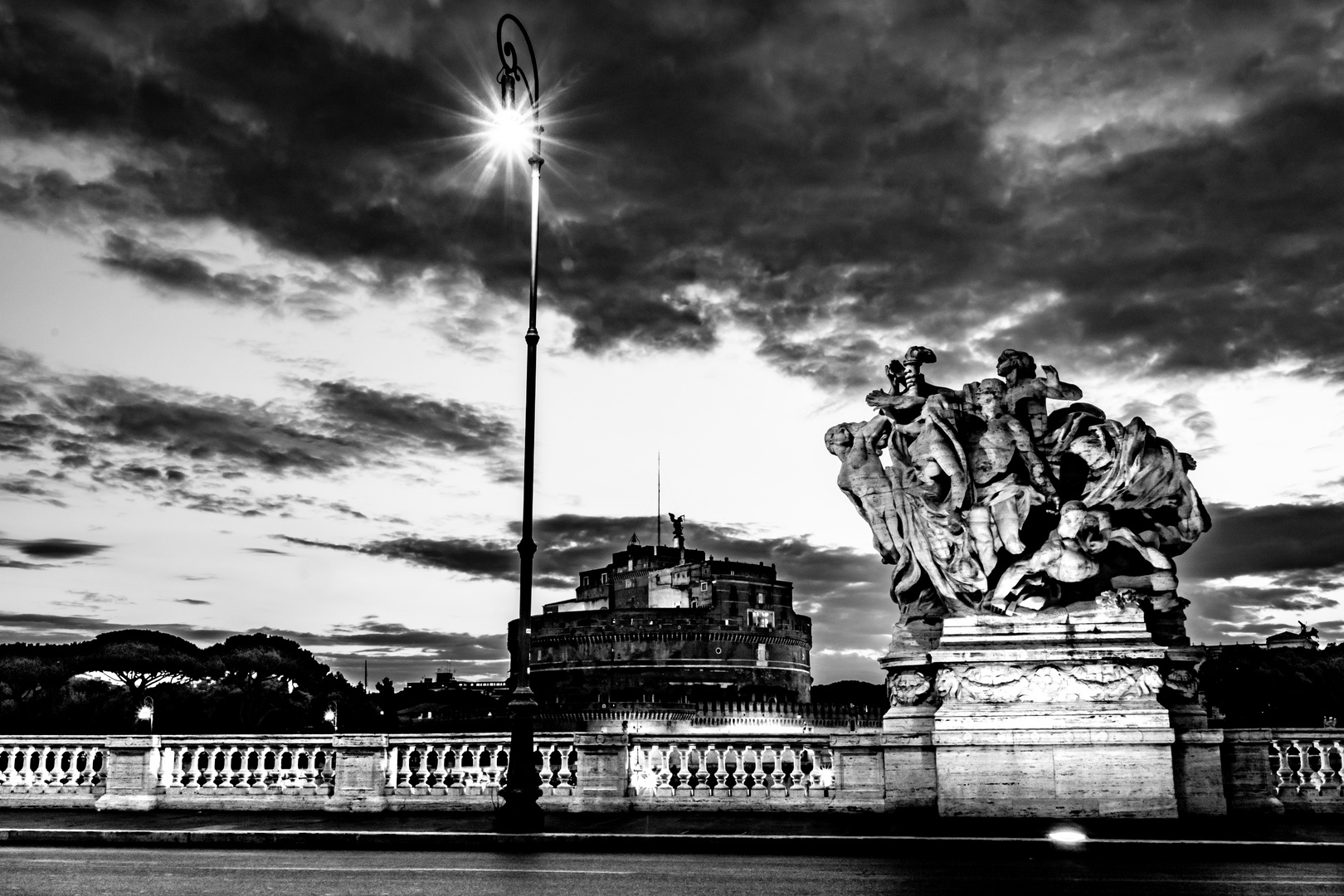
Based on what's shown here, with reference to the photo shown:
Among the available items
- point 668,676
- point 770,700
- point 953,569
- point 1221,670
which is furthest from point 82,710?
point 953,569

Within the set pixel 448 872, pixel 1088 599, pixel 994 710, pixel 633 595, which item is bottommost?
pixel 448 872

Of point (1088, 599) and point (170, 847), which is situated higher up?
point (1088, 599)

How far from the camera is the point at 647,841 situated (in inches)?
436

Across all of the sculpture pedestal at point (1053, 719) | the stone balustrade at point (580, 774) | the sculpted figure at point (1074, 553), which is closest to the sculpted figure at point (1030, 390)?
the sculpted figure at point (1074, 553)

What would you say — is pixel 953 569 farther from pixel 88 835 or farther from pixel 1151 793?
pixel 88 835

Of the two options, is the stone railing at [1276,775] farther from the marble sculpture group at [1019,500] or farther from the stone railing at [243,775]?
the stone railing at [243,775]

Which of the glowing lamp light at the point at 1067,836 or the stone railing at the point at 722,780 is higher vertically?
the stone railing at the point at 722,780

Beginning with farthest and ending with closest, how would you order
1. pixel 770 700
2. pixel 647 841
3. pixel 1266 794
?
pixel 770 700, pixel 1266 794, pixel 647 841

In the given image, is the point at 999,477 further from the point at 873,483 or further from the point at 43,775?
the point at 43,775

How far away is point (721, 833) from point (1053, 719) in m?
3.93

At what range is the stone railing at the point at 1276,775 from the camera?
13000 mm

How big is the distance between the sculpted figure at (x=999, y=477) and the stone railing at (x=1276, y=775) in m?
3.11

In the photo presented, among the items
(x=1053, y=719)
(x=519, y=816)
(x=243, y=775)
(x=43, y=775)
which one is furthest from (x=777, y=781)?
(x=43, y=775)

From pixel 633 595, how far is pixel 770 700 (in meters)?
Answer: 20.4
